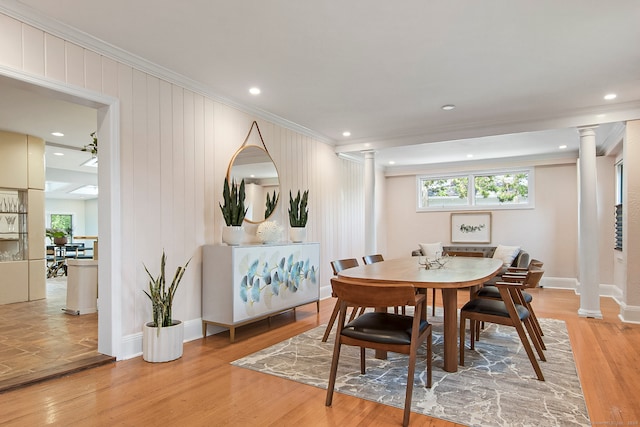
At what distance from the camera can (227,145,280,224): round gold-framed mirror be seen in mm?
4129

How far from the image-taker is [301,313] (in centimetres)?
470

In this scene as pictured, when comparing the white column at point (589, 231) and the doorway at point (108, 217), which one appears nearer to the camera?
the doorway at point (108, 217)

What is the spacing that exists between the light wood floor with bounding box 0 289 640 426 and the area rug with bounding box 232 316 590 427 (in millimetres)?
102

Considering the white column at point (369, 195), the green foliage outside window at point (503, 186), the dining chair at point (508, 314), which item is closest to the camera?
the dining chair at point (508, 314)

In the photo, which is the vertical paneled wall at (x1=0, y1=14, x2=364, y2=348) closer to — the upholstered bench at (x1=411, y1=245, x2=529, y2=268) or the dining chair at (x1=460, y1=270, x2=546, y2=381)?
the dining chair at (x1=460, y1=270, x2=546, y2=381)

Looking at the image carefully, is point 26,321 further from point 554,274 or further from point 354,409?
point 554,274

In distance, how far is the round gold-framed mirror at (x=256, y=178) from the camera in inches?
163

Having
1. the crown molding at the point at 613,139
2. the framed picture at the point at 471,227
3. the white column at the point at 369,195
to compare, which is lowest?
the framed picture at the point at 471,227

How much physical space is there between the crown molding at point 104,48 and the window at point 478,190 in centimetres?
486

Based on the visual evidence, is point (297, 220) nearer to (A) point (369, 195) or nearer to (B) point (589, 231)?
(A) point (369, 195)

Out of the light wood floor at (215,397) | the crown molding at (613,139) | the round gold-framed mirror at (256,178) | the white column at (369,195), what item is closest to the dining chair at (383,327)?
the light wood floor at (215,397)

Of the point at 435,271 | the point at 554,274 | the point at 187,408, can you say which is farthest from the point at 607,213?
the point at 187,408

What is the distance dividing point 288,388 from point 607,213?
5815 mm

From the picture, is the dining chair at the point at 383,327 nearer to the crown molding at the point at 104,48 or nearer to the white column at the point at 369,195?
the crown molding at the point at 104,48
